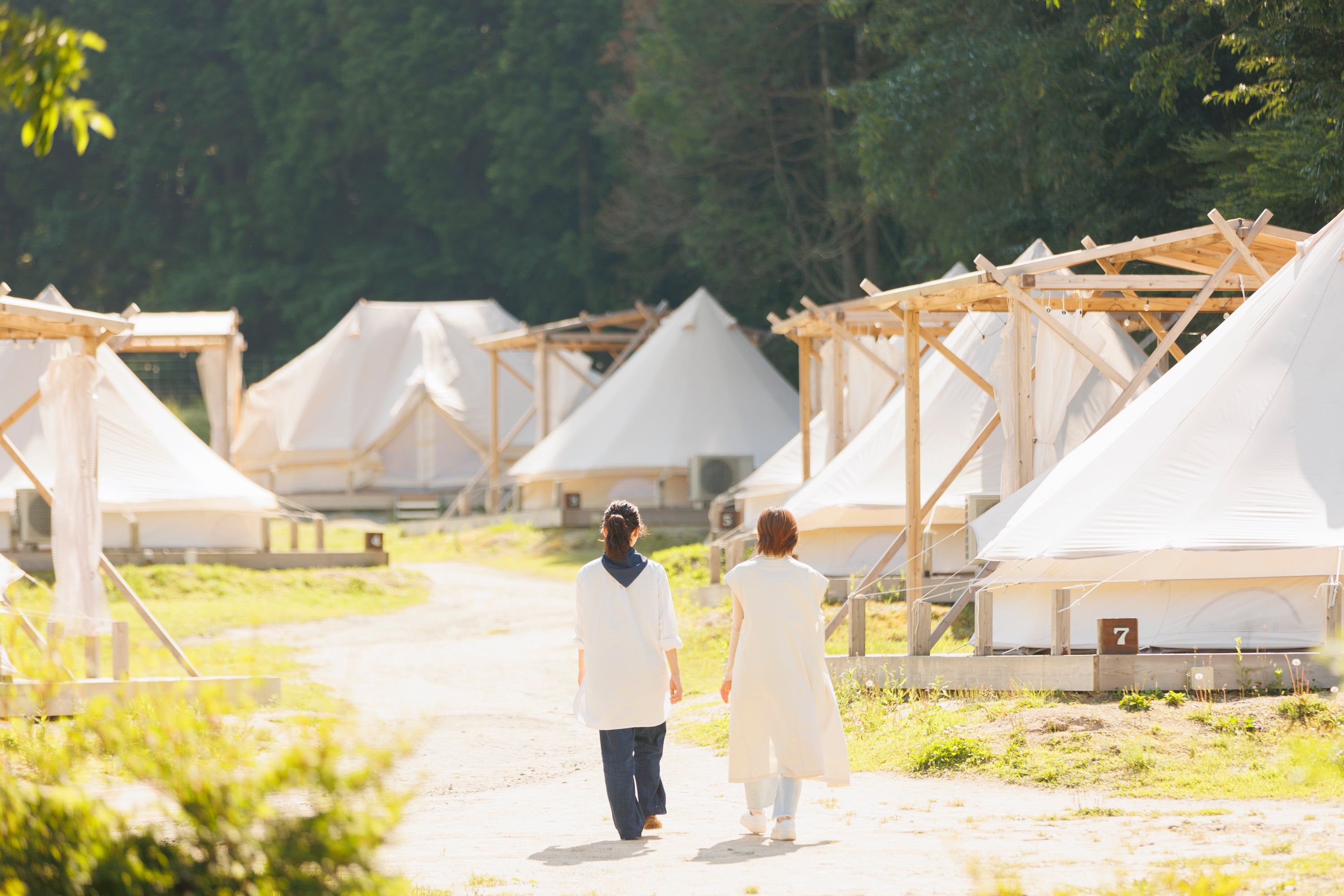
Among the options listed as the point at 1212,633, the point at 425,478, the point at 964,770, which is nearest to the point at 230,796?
the point at 964,770

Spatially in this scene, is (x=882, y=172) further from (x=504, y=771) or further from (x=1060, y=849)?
(x=1060, y=849)

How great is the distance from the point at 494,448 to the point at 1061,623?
17636mm

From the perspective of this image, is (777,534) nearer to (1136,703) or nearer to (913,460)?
(1136,703)

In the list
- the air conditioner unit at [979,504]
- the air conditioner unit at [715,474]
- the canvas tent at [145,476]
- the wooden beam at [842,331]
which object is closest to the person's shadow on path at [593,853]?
the air conditioner unit at [979,504]

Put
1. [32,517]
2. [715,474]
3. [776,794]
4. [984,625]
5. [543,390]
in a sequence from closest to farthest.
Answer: [776,794] → [984,625] → [32,517] → [715,474] → [543,390]

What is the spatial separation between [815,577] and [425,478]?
Answer: 2248 cm

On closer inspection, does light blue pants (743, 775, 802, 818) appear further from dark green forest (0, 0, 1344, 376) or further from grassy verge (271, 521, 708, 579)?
grassy verge (271, 521, 708, 579)

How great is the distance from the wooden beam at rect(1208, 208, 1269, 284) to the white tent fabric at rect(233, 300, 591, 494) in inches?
703

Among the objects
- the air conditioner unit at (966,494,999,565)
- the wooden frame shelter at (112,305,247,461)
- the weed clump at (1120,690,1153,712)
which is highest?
the wooden frame shelter at (112,305,247,461)

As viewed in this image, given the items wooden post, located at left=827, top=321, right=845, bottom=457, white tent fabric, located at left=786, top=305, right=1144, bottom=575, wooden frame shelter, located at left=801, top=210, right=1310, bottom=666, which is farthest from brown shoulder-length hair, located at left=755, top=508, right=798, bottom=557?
wooden post, located at left=827, top=321, right=845, bottom=457

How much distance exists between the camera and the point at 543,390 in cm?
2447

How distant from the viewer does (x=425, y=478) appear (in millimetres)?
27406

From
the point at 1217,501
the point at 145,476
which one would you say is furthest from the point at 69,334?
the point at 145,476

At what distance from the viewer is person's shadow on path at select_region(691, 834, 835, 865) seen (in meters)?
4.93
